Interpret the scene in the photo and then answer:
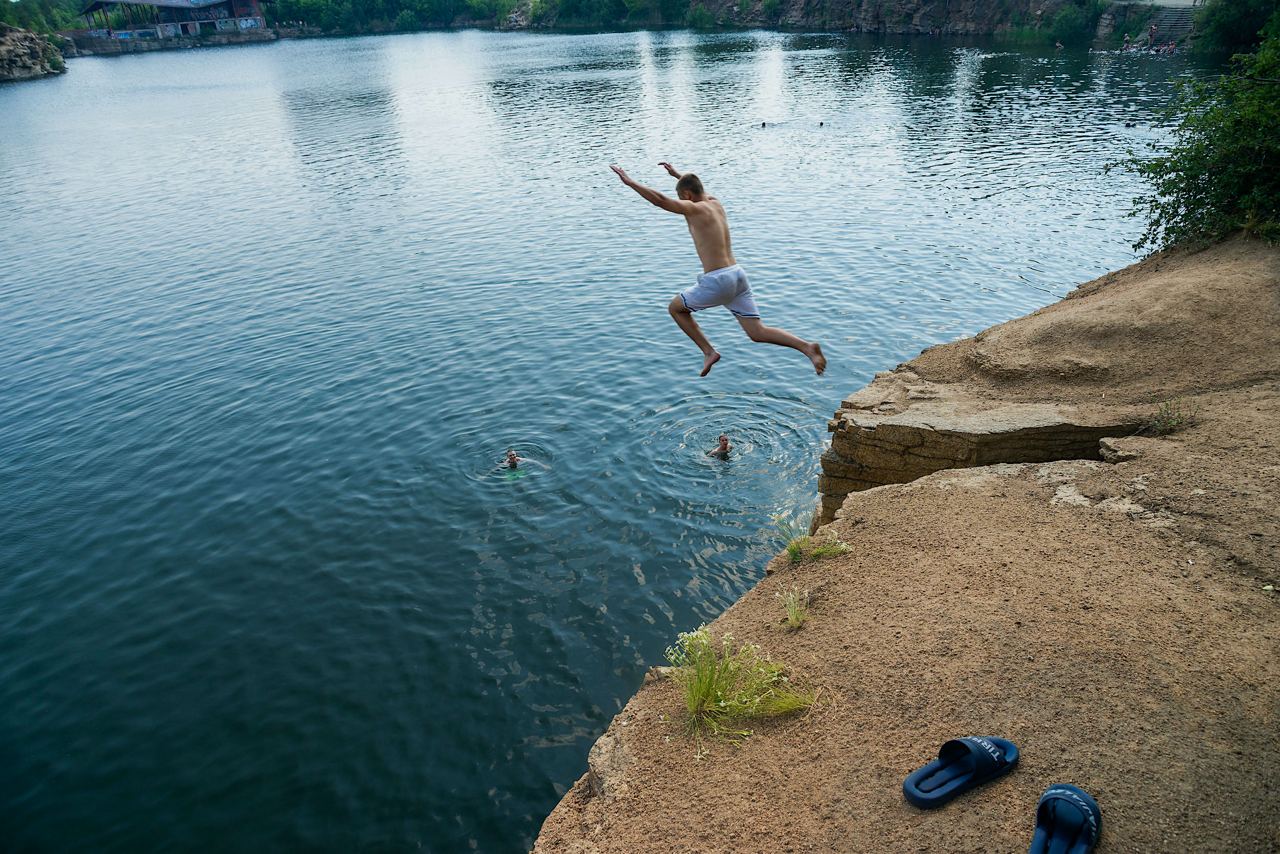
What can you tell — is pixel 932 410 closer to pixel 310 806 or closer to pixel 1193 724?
pixel 1193 724

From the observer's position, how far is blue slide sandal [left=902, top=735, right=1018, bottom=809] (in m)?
6.04

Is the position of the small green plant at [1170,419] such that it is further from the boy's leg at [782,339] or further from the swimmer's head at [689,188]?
the swimmer's head at [689,188]

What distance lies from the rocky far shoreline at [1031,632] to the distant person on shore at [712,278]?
6.48ft

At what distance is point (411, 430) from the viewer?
19.3 meters

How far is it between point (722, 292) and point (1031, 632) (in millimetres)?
6610

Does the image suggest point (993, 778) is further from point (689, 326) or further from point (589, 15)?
point (589, 15)

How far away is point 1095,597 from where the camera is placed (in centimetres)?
786

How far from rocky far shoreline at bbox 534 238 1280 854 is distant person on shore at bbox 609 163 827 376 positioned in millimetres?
1975

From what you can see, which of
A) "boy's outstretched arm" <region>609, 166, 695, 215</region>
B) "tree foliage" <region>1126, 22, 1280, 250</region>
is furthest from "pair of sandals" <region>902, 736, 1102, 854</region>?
"tree foliage" <region>1126, 22, 1280, 250</region>

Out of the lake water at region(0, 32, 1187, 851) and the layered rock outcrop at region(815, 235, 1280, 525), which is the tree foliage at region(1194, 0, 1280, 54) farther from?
the layered rock outcrop at region(815, 235, 1280, 525)

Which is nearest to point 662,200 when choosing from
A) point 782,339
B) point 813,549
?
point 782,339

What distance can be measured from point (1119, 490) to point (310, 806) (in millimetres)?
10452

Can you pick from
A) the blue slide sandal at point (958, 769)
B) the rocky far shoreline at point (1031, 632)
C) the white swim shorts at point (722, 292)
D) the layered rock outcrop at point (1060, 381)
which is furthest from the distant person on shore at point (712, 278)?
the blue slide sandal at point (958, 769)

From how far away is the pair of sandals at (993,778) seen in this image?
17.7ft
